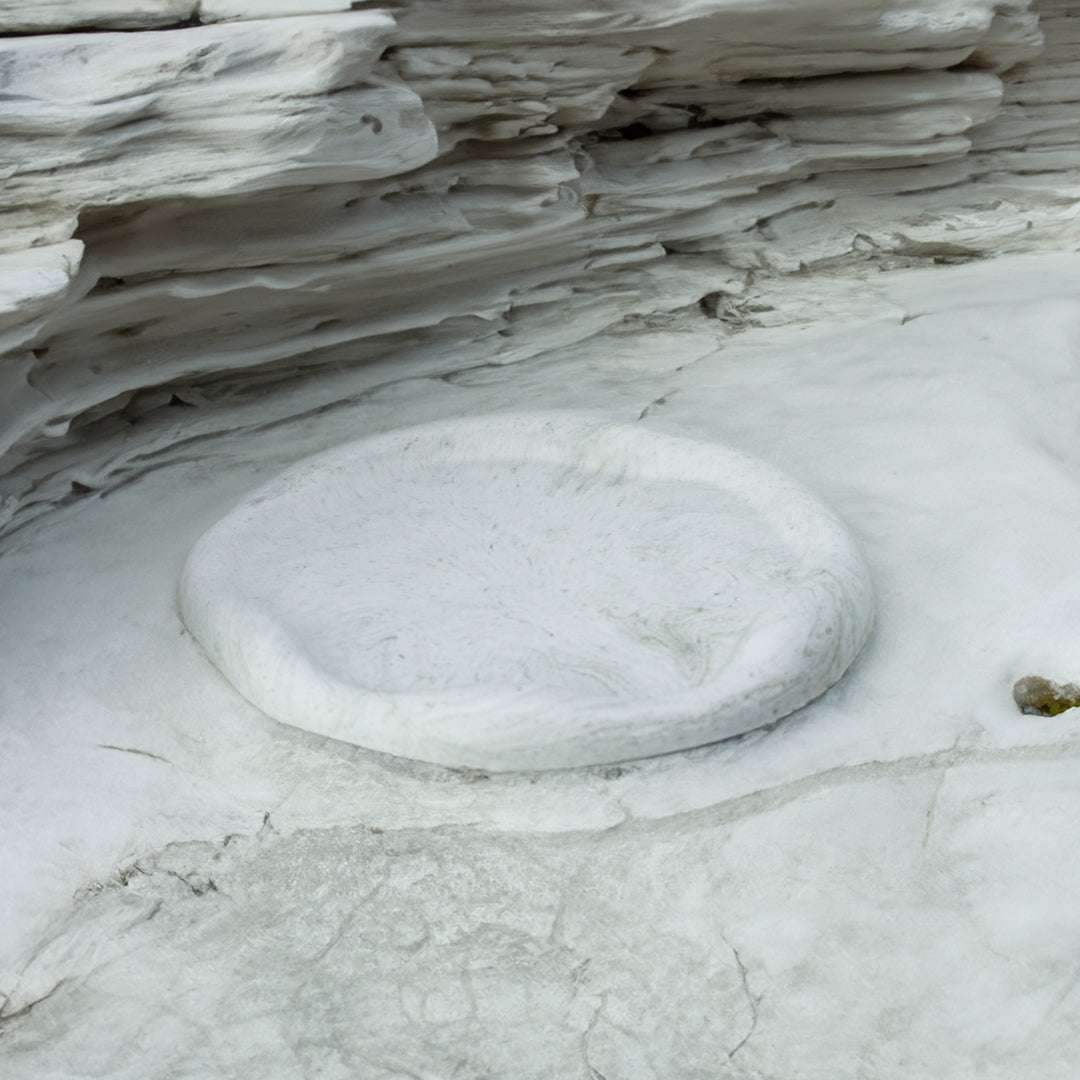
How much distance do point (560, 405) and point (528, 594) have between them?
3.04 ft

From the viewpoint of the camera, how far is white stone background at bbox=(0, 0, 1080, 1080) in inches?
70.9

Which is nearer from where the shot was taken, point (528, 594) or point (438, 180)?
point (528, 594)

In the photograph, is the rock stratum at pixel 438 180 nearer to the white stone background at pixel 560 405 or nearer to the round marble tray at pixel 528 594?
the white stone background at pixel 560 405

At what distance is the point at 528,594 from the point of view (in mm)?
2572

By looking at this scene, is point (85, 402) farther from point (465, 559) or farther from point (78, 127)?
point (465, 559)

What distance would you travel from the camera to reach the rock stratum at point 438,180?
2654 mm

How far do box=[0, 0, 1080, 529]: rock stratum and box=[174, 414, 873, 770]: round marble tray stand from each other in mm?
473

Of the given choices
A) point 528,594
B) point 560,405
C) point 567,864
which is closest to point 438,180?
point 560,405

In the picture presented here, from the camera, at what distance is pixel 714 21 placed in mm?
3408

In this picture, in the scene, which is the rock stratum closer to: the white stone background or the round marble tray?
the white stone background

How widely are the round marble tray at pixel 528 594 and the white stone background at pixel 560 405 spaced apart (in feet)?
0.25

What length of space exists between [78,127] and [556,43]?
1.30 meters

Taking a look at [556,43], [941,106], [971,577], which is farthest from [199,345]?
[941,106]

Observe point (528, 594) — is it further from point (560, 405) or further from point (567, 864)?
point (560, 405)
